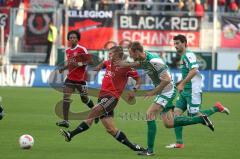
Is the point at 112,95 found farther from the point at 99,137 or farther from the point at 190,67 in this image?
the point at 99,137

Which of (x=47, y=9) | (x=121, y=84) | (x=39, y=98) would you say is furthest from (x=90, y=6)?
(x=121, y=84)

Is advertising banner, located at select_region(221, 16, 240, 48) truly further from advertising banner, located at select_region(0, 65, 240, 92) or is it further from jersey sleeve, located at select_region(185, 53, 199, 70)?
jersey sleeve, located at select_region(185, 53, 199, 70)

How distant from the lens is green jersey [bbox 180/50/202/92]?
1571cm

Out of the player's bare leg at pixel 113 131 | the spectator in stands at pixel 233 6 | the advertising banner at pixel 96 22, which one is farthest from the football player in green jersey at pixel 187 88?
the spectator in stands at pixel 233 6

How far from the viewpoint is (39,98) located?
28.7 meters

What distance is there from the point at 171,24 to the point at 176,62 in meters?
1.73

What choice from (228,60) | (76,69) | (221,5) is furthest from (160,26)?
(76,69)

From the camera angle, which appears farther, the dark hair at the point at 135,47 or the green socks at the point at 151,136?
the green socks at the point at 151,136

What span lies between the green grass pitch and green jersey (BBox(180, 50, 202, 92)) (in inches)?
47.2

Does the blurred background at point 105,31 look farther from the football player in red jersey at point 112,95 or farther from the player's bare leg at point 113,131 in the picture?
the player's bare leg at point 113,131

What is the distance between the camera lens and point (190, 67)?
616 inches

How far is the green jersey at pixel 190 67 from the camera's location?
15.7m

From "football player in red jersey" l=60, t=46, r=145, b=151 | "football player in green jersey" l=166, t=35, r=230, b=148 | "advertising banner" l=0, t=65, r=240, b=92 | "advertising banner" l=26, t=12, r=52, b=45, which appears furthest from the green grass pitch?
"advertising banner" l=26, t=12, r=52, b=45

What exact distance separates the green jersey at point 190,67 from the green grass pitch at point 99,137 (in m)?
1.20
